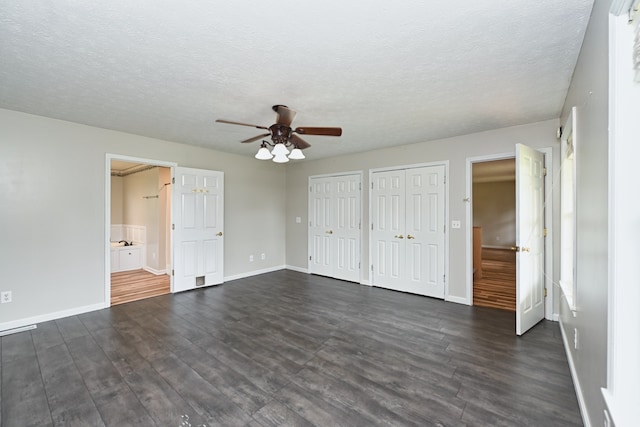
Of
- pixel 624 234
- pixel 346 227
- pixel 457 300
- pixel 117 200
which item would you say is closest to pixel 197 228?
pixel 346 227

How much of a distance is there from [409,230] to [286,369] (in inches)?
119

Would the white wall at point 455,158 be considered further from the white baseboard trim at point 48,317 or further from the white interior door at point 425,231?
the white baseboard trim at point 48,317

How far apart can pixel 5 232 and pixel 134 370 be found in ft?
8.01

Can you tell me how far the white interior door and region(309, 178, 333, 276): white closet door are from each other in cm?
163

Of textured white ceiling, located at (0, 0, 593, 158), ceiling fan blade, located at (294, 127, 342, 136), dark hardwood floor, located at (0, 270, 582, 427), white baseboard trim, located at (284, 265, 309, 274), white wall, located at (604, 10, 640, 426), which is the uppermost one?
textured white ceiling, located at (0, 0, 593, 158)

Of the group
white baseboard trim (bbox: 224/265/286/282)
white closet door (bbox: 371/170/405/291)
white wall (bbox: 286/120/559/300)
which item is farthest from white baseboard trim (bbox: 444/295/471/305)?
white baseboard trim (bbox: 224/265/286/282)

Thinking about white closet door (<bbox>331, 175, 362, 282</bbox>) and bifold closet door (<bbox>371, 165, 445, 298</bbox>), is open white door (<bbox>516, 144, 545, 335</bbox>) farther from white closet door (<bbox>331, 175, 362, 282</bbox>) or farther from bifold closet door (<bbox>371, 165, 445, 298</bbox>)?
white closet door (<bbox>331, 175, 362, 282</bbox>)

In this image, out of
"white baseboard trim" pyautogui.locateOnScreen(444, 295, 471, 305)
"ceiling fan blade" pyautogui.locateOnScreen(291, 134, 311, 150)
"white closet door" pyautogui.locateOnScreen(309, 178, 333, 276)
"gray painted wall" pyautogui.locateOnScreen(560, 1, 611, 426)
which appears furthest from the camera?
"white closet door" pyautogui.locateOnScreen(309, 178, 333, 276)

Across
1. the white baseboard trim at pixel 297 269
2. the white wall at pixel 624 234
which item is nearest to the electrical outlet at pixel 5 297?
the white baseboard trim at pixel 297 269

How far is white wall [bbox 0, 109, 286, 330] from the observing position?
10.2ft

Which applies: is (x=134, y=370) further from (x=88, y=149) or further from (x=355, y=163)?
(x=355, y=163)

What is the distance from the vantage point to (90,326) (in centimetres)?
315

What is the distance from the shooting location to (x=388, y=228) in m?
4.75

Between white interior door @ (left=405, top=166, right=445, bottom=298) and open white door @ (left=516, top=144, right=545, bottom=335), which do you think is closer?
open white door @ (left=516, top=144, right=545, bottom=335)
